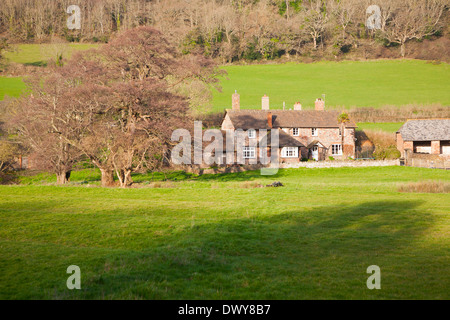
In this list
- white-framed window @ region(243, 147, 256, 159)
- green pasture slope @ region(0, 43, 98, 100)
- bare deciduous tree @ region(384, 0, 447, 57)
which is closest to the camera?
white-framed window @ region(243, 147, 256, 159)

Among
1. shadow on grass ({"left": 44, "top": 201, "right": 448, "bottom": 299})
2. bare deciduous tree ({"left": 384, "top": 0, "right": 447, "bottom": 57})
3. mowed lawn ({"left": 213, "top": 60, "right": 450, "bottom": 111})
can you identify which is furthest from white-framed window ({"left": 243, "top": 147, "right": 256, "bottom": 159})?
bare deciduous tree ({"left": 384, "top": 0, "right": 447, "bottom": 57})

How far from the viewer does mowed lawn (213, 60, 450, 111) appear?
76438mm

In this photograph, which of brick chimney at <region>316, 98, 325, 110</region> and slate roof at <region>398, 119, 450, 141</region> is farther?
brick chimney at <region>316, 98, 325, 110</region>

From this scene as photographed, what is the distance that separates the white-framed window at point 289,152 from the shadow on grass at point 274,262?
3742 cm

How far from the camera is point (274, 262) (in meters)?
11.0

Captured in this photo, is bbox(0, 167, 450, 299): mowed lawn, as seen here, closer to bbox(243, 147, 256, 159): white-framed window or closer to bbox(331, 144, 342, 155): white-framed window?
bbox(243, 147, 256, 159): white-framed window

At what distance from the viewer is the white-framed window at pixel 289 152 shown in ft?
177

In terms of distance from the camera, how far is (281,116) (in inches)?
2290

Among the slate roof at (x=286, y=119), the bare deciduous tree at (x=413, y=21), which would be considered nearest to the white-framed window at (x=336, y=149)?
the slate roof at (x=286, y=119)

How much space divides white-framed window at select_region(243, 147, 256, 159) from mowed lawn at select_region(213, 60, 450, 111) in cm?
2078

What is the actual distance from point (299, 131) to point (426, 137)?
59.4 feet

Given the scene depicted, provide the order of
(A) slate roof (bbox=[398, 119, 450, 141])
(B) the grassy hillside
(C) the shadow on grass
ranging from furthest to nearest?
(B) the grassy hillside < (A) slate roof (bbox=[398, 119, 450, 141]) < (C) the shadow on grass

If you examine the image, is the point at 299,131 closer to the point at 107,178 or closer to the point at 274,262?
the point at 107,178

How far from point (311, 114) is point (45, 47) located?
5015cm
